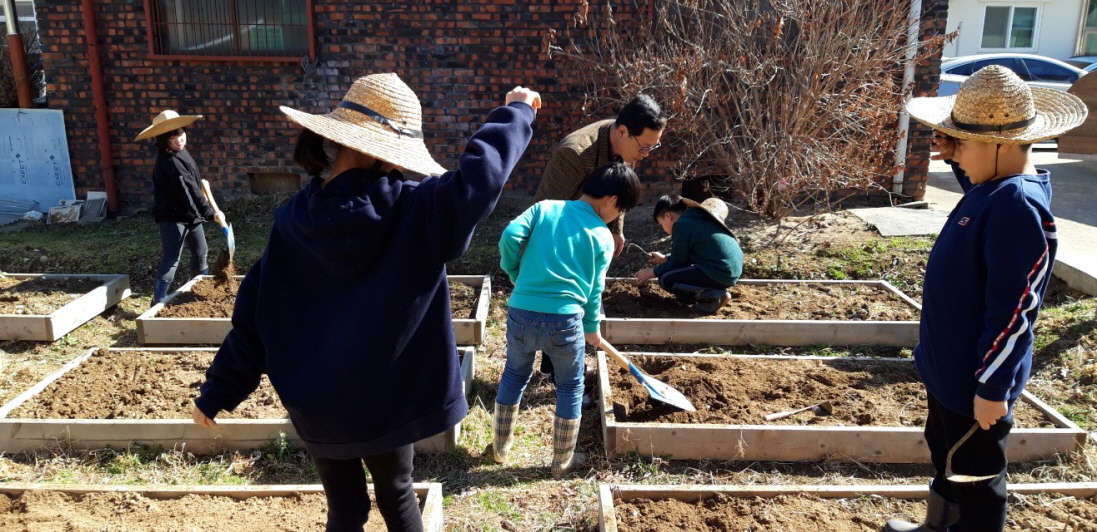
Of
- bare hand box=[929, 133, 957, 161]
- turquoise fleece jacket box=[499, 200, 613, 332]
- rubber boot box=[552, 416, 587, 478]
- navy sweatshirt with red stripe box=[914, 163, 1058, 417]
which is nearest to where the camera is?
navy sweatshirt with red stripe box=[914, 163, 1058, 417]

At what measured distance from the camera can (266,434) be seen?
421 centimetres

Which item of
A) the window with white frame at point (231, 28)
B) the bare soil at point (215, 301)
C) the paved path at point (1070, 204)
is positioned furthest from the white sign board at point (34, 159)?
the paved path at point (1070, 204)

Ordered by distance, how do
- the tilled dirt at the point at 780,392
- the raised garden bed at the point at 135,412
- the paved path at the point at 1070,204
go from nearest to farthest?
the raised garden bed at the point at 135,412
the tilled dirt at the point at 780,392
the paved path at the point at 1070,204

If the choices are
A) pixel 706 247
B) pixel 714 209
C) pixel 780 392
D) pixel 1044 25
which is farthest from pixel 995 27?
pixel 780 392

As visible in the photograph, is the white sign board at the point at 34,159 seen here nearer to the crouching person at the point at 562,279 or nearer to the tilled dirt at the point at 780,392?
the tilled dirt at the point at 780,392

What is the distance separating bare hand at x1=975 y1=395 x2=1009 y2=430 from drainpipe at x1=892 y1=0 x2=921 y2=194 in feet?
19.7

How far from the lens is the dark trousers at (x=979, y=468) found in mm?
2758

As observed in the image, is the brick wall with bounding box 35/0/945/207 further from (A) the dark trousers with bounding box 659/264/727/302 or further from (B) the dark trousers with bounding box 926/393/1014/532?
(B) the dark trousers with bounding box 926/393/1014/532

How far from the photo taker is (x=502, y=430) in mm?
4012

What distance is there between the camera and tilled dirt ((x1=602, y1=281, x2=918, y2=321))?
236 inches

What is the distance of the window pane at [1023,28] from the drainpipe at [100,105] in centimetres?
2353

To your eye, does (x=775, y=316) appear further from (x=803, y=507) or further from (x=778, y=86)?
(x=803, y=507)

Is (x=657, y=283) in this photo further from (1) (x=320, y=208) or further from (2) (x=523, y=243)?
(1) (x=320, y=208)

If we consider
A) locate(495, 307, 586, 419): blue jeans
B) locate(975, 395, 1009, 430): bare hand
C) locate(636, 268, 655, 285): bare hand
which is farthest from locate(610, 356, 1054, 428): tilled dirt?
locate(975, 395, 1009, 430): bare hand
